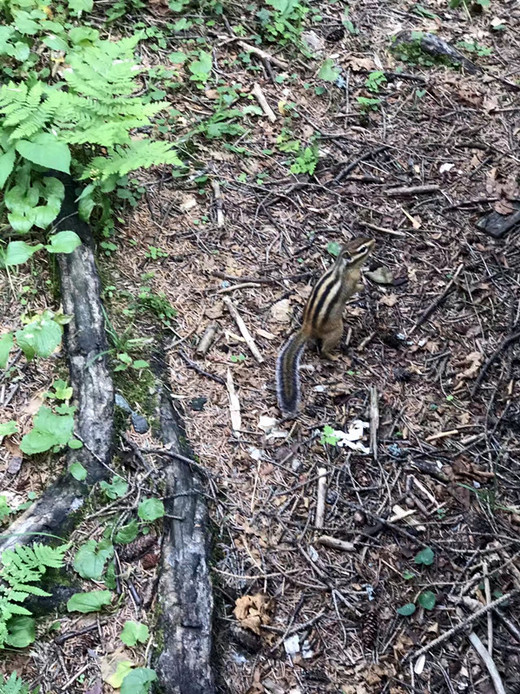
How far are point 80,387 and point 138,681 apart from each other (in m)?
1.51

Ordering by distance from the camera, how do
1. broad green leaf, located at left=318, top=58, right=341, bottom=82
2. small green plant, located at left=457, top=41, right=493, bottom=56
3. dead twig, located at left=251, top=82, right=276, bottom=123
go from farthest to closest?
small green plant, located at left=457, top=41, right=493, bottom=56
broad green leaf, located at left=318, top=58, right=341, bottom=82
dead twig, located at left=251, top=82, right=276, bottom=123

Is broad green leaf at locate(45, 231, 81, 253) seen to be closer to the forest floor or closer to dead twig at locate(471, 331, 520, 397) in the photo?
the forest floor

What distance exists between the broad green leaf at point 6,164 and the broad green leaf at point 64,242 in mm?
469

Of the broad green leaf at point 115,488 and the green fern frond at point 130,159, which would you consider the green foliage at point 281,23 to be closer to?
the green fern frond at point 130,159

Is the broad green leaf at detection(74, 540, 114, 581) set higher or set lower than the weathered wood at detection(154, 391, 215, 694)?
higher

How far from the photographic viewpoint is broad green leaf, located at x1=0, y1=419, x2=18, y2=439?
10.5ft

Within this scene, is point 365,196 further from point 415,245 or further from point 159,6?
point 159,6

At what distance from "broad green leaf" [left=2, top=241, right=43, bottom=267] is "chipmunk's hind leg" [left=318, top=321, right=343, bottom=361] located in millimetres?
1851

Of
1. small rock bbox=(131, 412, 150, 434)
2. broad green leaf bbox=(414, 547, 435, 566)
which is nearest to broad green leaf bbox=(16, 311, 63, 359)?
small rock bbox=(131, 412, 150, 434)

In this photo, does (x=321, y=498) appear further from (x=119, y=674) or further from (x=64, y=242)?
(x=64, y=242)

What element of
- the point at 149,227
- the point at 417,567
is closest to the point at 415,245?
the point at 149,227

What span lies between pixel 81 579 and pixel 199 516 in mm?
619

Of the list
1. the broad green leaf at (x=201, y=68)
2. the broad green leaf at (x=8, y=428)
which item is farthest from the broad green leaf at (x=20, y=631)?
the broad green leaf at (x=201, y=68)

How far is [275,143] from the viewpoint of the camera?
499 cm
